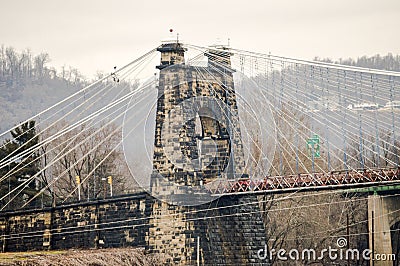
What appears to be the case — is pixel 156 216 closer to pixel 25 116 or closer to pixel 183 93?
pixel 183 93

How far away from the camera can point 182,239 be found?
112ft

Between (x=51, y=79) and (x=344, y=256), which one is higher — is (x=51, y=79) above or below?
above

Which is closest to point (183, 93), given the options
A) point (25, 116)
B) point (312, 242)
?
point (312, 242)

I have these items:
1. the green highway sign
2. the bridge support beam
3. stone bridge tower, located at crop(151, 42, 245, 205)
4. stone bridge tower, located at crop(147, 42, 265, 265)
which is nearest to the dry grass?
stone bridge tower, located at crop(147, 42, 265, 265)

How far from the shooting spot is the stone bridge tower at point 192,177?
112 feet

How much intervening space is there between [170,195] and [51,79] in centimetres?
12021

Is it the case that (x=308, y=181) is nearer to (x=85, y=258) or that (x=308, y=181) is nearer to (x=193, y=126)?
(x=193, y=126)

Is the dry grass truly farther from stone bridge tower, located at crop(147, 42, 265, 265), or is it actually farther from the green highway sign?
the green highway sign

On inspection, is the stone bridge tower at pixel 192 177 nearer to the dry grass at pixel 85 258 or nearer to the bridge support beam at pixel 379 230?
the dry grass at pixel 85 258

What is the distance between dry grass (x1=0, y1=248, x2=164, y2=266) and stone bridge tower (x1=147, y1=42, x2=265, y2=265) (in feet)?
3.45

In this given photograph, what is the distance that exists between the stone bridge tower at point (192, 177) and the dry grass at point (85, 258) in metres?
1.05

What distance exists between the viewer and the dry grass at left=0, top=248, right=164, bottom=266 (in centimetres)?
2455

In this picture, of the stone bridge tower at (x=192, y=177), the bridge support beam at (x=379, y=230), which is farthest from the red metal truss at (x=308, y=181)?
the bridge support beam at (x=379, y=230)

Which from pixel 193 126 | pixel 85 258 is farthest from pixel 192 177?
pixel 85 258
